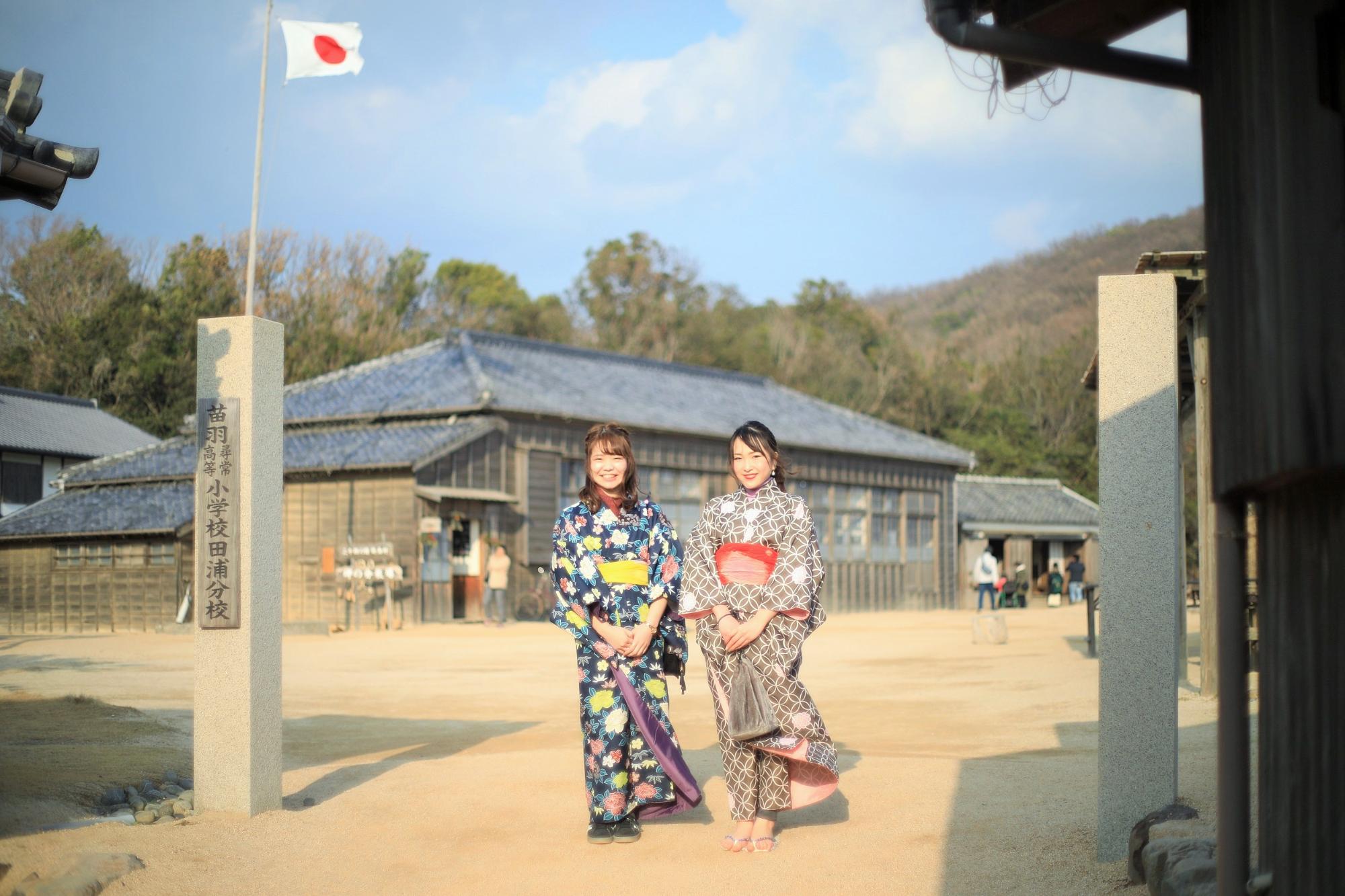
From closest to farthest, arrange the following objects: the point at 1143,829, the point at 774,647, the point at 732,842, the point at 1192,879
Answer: the point at 1192,879
the point at 1143,829
the point at 732,842
the point at 774,647

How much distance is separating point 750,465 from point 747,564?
423 millimetres

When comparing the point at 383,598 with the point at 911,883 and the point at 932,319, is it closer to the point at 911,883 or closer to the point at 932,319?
the point at 911,883

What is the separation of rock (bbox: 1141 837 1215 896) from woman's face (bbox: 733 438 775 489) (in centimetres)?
211

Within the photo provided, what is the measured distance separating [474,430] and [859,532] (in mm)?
11156

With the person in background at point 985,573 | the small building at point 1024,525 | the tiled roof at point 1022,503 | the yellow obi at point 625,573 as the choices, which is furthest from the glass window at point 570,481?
the yellow obi at point 625,573

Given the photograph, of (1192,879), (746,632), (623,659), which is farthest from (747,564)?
(1192,879)

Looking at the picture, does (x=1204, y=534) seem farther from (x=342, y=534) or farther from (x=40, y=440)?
(x=40, y=440)

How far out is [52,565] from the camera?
21969 mm

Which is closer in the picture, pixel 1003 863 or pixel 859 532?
pixel 1003 863

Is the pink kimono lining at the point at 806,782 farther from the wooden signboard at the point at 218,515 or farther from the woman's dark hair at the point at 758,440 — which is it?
the wooden signboard at the point at 218,515

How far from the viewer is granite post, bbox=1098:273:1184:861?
446 cm

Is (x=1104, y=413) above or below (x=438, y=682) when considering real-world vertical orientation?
above

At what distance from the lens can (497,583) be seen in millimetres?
21062

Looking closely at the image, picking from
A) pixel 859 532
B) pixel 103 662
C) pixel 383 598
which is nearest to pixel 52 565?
pixel 383 598
